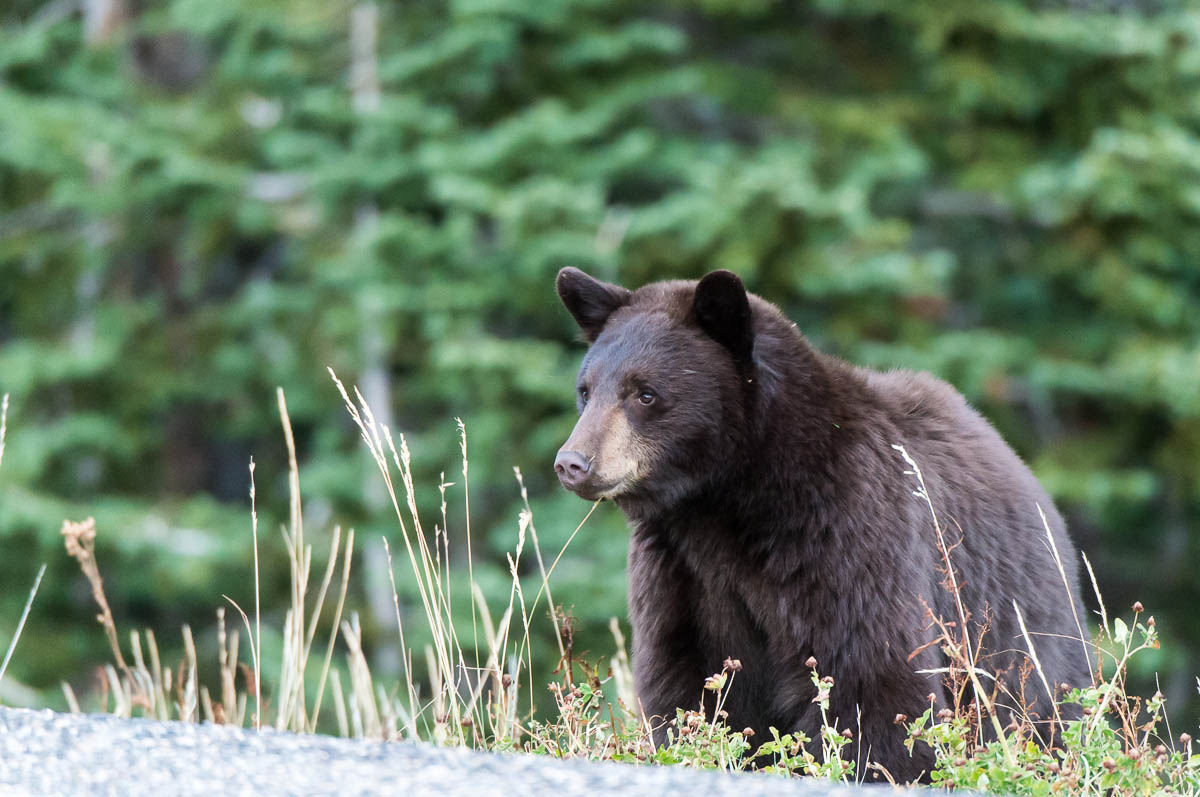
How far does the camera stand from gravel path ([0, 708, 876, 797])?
2.51 meters

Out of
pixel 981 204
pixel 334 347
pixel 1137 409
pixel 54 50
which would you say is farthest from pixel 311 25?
pixel 1137 409

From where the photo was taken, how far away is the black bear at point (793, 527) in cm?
367

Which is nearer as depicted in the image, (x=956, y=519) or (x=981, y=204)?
(x=956, y=519)

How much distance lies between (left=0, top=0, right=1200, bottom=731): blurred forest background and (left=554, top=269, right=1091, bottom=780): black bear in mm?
5664

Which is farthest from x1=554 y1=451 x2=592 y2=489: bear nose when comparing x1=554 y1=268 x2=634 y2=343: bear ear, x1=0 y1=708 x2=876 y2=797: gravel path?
x1=0 y1=708 x2=876 y2=797: gravel path

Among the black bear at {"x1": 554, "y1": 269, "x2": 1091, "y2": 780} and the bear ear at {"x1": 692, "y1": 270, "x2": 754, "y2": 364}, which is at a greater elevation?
the bear ear at {"x1": 692, "y1": 270, "x2": 754, "y2": 364}

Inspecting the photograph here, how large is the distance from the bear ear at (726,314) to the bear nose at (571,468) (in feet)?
2.05

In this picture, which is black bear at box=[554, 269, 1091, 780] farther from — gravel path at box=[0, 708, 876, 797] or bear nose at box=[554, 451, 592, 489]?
gravel path at box=[0, 708, 876, 797]

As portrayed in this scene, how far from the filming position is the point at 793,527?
150 inches

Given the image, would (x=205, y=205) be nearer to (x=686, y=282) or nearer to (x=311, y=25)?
(x=311, y=25)

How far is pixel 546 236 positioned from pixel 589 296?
580 centimetres

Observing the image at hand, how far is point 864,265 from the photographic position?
9867 millimetres

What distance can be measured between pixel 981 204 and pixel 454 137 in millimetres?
4662

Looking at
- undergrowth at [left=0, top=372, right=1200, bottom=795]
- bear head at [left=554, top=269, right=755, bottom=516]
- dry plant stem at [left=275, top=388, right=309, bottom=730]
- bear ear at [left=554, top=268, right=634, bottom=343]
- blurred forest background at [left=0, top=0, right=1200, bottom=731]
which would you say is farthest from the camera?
blurred forest background at [left=0, top=0, right=1200, bottom=731]
